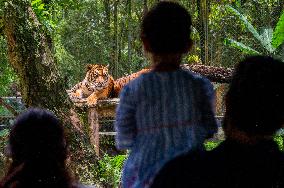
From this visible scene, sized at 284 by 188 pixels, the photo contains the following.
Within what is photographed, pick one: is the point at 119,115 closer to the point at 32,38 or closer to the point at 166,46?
the point at 166,46

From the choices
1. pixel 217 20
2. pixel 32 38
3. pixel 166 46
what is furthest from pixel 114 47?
pixel 166 46

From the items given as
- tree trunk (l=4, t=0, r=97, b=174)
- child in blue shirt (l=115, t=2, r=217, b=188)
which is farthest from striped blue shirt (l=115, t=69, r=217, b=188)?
tree trunk (l=4, t=0, r=97, b=174)

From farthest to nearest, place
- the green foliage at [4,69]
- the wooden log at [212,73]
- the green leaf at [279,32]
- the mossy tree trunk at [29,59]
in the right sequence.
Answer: the wooden log at [212,73] → the green leaf at [279,32] → the green foliage at [4,69] → the mossy tree trunk at [29,59]

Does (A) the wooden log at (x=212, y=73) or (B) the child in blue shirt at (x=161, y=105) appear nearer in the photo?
(B) the child in blue shirt at (x=161, y=105)

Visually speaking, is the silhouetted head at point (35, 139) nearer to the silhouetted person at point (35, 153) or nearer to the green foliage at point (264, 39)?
the silhouetted person at point (35, 153)

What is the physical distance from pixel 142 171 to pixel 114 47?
23.4 meters

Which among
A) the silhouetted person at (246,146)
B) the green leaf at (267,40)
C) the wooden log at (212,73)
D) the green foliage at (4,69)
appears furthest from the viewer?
the wooden log at (212,73)

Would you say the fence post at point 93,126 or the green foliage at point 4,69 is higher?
the green foliage at point 4,69

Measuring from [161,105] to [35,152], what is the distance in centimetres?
64

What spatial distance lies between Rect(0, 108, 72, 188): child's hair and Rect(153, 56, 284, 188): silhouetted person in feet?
1.43

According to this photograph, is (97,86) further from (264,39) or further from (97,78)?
(264,39)

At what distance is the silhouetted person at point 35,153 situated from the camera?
6.80 feet

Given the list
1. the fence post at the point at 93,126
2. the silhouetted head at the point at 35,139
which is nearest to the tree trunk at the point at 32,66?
the fence post at the point at 93,126

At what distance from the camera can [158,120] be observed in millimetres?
2352
